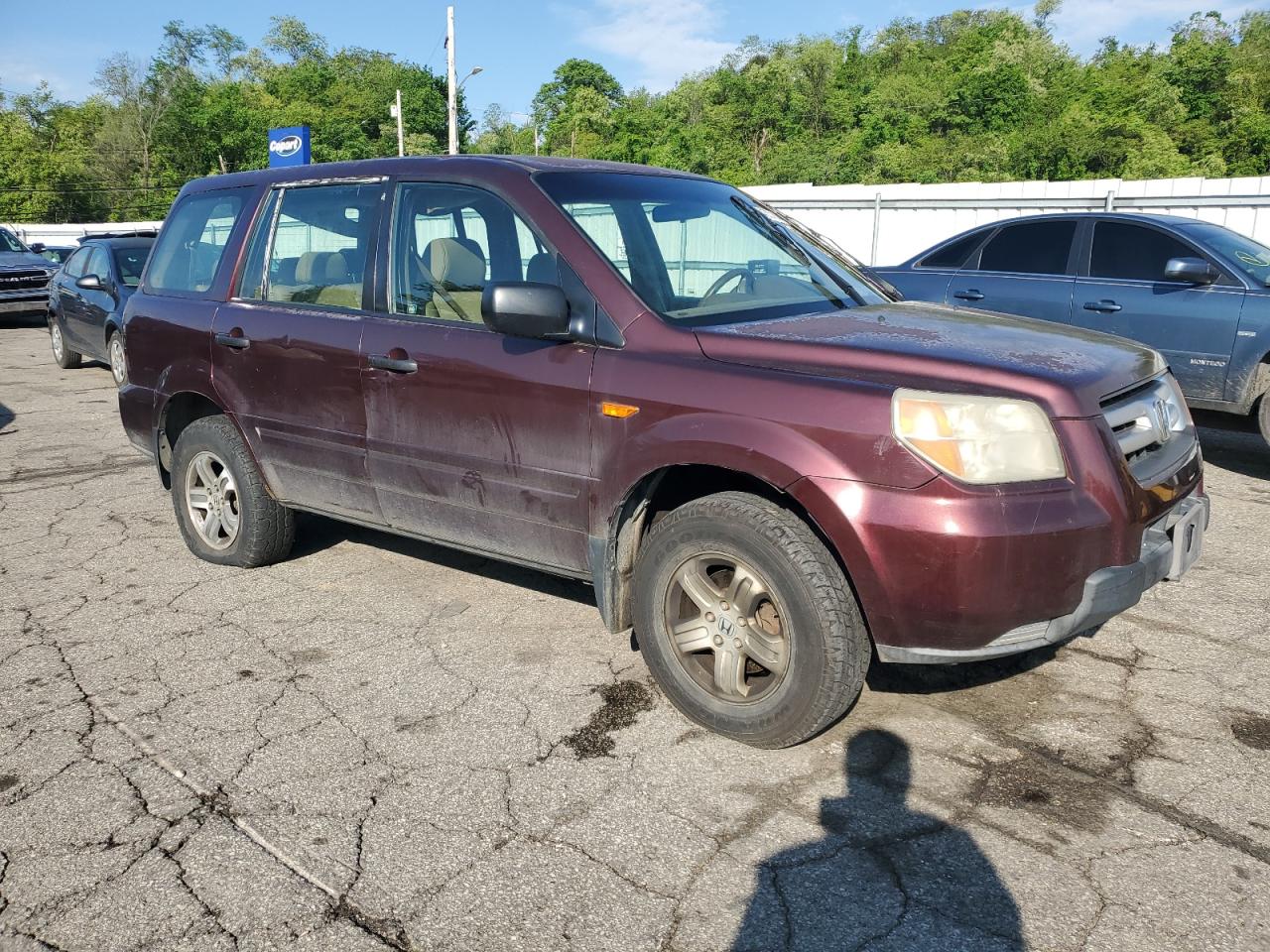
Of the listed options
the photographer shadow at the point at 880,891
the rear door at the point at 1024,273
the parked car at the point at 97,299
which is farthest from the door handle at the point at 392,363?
the parked car at the point at 97,299

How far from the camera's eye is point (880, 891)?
2.63 m

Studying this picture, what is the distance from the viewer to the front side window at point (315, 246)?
14.1 feet

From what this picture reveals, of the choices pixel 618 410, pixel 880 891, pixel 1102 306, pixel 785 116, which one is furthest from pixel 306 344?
pixel 785 116

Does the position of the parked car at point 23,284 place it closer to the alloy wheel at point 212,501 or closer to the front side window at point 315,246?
the alloy wheel at point 212,501

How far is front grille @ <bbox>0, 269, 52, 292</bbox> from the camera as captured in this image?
55.2 feet

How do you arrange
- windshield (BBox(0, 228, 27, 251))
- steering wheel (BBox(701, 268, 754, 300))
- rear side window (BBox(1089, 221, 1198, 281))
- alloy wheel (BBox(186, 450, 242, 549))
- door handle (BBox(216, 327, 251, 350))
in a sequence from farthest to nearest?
1. windshield (BBox(0, 228, 27, 251))
2. rear side window (BBox(1089, 221, 1198, 281))
3. alloy wheel (BBox(186, 450, 242, 549))
4. door handle (BBox(216, 327, 251, 350))
5. steering wheel (BBox(701, 268, 754, 300))

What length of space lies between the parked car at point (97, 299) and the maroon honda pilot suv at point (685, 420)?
6.98 m

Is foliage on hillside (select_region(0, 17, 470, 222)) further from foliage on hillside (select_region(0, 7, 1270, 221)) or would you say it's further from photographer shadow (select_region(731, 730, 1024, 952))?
photographer shadow (select_region(731, 730, 1024, 952))

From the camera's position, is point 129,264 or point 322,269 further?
point 129,264

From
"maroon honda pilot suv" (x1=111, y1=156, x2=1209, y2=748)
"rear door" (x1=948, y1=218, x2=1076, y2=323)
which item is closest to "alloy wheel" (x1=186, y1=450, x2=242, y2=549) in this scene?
"maroon honda pilot suv" (x1=111, y1=156, x2=1209, y2=748)

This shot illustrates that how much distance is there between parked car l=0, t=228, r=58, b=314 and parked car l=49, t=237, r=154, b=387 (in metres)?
4.60

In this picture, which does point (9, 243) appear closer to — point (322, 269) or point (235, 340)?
point (235, 340)

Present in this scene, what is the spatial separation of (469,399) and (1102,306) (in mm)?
5490

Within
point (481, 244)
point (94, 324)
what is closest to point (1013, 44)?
point (94, 324)
